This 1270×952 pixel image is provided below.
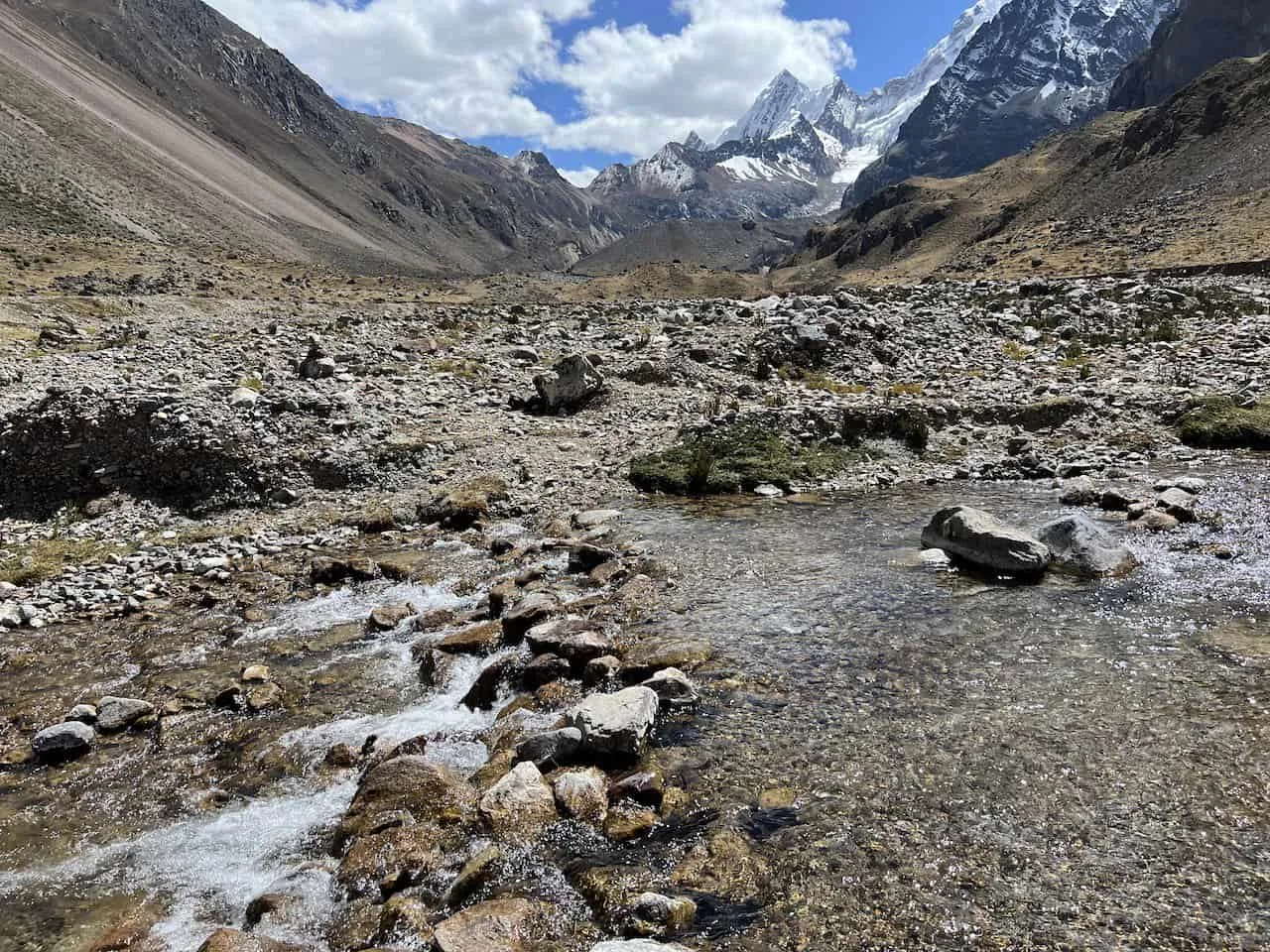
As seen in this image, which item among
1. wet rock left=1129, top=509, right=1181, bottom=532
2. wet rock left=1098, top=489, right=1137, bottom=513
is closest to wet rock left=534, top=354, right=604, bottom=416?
wet rock left=1098, top=489, right=1137, bottom=513

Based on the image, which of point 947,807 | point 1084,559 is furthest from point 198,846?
point 1084,559

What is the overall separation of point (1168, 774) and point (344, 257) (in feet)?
511

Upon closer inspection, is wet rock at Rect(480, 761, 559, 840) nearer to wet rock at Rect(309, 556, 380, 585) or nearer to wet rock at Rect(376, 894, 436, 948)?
wet rock at Rect(376, 894, 436, 948)

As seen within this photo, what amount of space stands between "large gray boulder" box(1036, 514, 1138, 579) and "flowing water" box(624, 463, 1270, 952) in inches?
15.3

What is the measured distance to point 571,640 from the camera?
10383 mm

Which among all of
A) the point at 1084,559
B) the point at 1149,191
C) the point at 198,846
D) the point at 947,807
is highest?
the point at 1149,191

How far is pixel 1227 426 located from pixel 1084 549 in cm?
1065

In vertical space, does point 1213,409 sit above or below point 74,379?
above

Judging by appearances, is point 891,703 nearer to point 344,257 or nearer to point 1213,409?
point 1213,409

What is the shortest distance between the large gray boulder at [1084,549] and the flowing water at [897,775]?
39cm

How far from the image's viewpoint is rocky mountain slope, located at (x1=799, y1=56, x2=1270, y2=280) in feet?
280

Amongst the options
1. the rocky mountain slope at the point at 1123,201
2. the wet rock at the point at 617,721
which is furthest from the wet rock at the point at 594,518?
the rocky mountain slope at the point at 1123,201

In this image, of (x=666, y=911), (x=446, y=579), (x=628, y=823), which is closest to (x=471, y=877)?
(x=628, y=823)

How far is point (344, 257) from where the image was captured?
14312 centimetres
